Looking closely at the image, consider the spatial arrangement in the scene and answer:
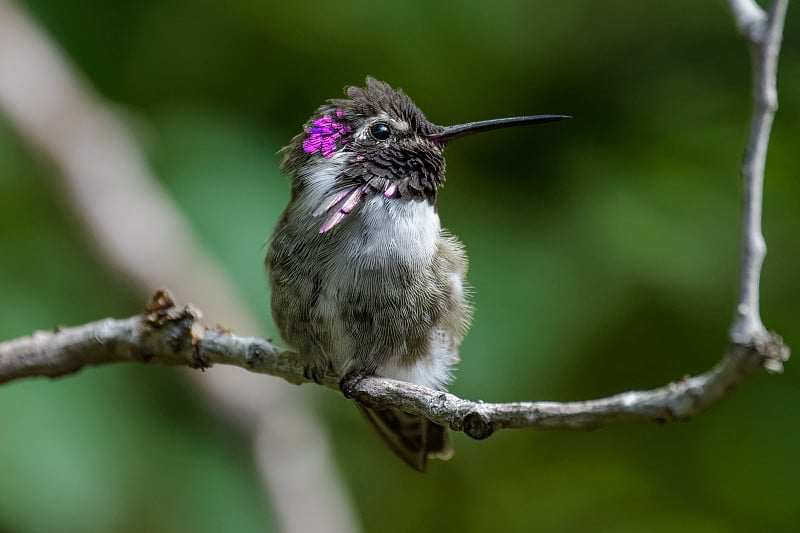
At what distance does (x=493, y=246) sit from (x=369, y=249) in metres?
1.63

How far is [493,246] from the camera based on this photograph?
13.6ft

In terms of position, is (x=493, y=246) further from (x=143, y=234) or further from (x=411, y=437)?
(x=143, y=234)

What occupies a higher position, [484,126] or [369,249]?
[484,126]

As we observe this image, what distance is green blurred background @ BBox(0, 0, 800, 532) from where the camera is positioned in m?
3.76

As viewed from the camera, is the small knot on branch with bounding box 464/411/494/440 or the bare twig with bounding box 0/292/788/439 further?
the bare twig with bounding box 0/292/788/439

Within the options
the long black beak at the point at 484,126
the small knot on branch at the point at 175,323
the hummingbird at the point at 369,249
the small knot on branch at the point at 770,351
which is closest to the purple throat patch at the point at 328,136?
the hummingbird at the point at 369,249

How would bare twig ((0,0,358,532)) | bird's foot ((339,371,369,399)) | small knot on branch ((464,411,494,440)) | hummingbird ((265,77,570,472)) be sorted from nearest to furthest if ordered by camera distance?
small knot on branch ((464,411,494,440))
bird's foot ((339,371,369,399))
hummingbird ((265,77,570,472))
bare twig ((0,0,358,532))

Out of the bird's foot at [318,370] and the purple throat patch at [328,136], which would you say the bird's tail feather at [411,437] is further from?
the purple throat patch at [328,136]

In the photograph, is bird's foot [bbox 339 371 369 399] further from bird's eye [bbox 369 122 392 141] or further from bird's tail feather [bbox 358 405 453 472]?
bird's eye [bbox 369 122 392 141]

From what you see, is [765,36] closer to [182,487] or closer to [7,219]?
[182,487]

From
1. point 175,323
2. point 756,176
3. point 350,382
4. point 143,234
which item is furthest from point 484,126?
point 143,234

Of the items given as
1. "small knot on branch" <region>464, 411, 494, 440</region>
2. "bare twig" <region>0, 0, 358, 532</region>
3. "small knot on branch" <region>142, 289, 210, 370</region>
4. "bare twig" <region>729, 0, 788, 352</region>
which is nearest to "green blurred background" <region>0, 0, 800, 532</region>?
"bare twig" <region>0, 0, 358, 532</region>

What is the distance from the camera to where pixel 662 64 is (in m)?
4.51

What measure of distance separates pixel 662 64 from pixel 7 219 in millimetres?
3291
